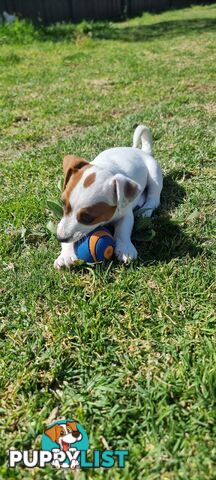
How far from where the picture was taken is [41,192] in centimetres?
389

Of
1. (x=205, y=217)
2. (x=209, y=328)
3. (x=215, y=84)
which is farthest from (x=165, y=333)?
(x=215, y=84)

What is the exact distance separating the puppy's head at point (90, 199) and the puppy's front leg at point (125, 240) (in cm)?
17

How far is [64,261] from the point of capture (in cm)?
279

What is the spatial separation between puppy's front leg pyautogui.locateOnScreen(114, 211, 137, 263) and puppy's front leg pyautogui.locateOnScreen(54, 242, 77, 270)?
0.92ft

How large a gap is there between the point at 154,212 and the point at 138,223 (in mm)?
423

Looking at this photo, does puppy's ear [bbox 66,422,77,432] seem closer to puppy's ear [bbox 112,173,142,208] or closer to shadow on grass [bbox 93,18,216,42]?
puppy's ear [bbox 112,173,142,208]

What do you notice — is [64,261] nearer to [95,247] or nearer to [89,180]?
[95,247]

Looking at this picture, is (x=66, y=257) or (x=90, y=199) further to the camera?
(x=66, y=257)

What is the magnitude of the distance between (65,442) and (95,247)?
3.83 feet

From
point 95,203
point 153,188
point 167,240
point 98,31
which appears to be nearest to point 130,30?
point 98,31

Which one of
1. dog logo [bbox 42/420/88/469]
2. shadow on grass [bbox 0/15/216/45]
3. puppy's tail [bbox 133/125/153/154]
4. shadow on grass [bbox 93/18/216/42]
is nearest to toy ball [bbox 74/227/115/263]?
dog logo [bbox 42/420/88/469]

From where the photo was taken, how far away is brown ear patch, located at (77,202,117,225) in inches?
104

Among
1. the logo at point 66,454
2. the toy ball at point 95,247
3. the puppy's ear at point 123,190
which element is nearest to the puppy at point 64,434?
the logo at point 66,454

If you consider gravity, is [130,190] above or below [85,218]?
above
